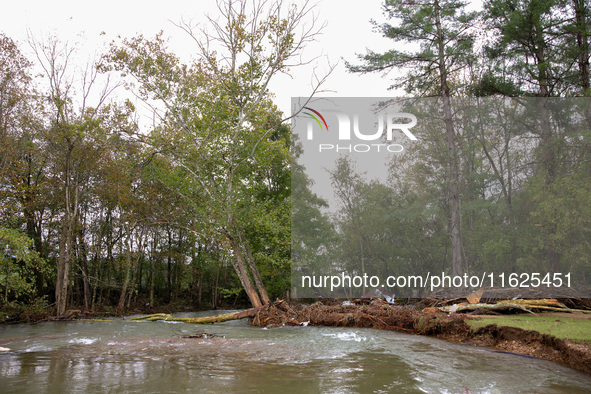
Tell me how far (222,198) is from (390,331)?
7567 millimetres

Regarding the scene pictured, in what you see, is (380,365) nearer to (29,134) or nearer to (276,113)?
(29,134)

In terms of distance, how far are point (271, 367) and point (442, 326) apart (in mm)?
5198

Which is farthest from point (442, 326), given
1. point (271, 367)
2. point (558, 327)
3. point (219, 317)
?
point (219, 317)

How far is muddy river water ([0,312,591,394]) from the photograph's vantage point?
175 inches

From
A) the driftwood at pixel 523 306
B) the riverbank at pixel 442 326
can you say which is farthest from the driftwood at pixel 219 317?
the driftwood at pixel 523 306

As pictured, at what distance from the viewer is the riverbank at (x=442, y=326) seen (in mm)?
5840

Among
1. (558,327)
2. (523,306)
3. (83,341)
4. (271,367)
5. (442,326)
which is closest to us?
(271,367)

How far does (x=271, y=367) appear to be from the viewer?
5.64 m

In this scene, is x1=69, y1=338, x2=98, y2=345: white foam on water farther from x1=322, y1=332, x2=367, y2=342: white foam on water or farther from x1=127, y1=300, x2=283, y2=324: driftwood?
x1=322, y1=332, x2=367, y2=342: white foam on water

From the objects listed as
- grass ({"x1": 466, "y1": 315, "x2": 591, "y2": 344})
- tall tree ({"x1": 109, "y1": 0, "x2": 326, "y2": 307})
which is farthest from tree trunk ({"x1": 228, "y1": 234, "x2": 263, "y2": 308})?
grass ({"x1": 466, "y1": 315, "x2": 591, "y2": 344})

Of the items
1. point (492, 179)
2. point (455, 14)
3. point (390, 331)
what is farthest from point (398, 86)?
point (390, 331)

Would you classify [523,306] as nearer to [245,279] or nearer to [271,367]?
[271,367]

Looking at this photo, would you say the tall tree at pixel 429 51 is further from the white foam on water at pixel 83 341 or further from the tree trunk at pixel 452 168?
the white foam on water at pixel 83 341

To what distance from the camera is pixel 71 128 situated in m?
14.3
